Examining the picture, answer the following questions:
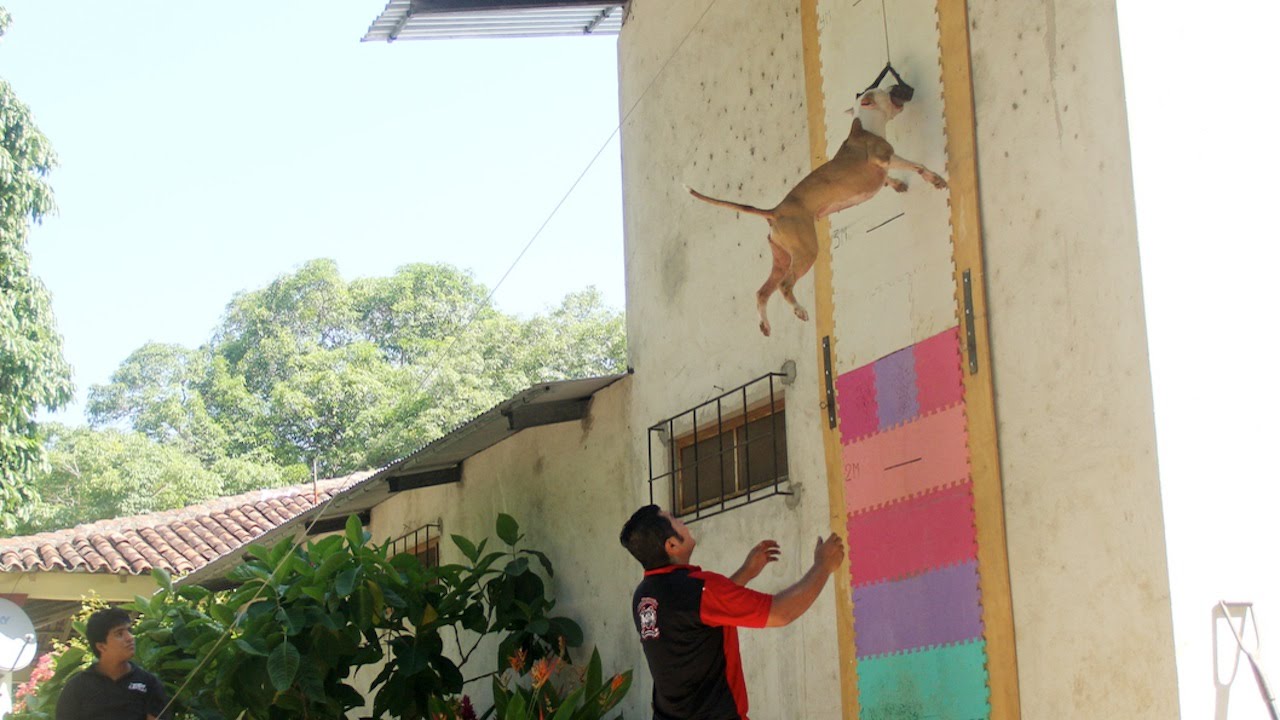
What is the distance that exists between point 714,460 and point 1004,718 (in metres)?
2.80

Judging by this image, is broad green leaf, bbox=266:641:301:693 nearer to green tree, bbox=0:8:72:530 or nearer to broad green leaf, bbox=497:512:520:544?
broad green leaf, bbox=497:512:520:544

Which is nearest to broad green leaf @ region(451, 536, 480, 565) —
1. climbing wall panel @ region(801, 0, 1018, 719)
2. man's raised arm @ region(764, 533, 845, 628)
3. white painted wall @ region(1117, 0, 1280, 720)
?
climbing wall panel @ region(801, 0, 1018, 719)

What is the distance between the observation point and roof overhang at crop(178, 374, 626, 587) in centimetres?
821

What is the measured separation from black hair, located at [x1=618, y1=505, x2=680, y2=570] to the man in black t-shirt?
2.65 meters

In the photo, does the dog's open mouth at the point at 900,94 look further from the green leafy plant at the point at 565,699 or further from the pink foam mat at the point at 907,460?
the green leafy plant at the point at 565,699

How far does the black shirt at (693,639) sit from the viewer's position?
505 cm

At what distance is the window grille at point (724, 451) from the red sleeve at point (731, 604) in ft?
4.25

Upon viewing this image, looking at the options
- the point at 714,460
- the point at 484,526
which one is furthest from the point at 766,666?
the point at 484,526

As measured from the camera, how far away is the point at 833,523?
5844mm

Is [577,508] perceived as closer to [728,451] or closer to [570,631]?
[570,631]

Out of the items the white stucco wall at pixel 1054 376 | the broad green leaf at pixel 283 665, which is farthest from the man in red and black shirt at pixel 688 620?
the broad green leaf at pixel 283 665

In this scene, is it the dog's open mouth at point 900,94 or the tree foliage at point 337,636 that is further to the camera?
the tree foliage at point 337,636

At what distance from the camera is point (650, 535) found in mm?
5211

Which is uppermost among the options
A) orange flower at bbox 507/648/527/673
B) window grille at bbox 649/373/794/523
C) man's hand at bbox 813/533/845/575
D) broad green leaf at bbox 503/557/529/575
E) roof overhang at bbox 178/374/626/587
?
roof overhang at bbox 178/374/626/587
